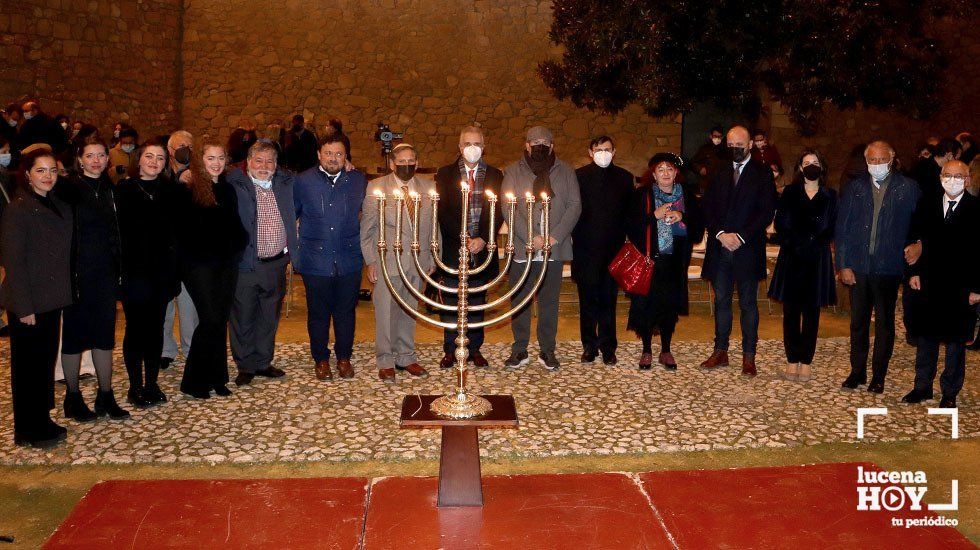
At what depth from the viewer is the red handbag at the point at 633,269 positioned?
543cm

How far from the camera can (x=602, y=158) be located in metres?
5.59

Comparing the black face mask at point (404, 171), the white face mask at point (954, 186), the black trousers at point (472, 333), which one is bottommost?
the black trousers at point (472, 333)

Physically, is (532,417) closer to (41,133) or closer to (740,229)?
(740,229)

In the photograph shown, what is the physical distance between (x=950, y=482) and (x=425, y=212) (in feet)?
10.2

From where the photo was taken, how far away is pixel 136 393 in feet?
15.7

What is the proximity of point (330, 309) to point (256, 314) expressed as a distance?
0.44m

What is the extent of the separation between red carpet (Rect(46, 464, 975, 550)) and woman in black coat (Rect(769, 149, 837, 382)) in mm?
1785

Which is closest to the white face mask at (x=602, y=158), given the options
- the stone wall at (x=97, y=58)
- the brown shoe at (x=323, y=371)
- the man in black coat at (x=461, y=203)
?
the man in black coat at (x=461, y=203)

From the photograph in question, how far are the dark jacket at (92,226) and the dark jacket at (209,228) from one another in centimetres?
37

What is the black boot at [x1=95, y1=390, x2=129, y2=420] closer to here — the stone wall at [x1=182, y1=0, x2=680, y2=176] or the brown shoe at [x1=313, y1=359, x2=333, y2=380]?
the brown shoe at [x1=313, y1=359, x2=333, y2=380]

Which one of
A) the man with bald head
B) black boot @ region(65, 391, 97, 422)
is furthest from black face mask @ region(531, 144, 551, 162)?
black boot @ region(65, 391, 97, 422)

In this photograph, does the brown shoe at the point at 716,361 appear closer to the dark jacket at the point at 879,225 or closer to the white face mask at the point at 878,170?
the dark jacket at the point at 879,225

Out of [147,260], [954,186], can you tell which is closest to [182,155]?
[147,260]

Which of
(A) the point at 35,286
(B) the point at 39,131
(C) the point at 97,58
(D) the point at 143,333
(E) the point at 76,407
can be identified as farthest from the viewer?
(C) the point at 97,58
